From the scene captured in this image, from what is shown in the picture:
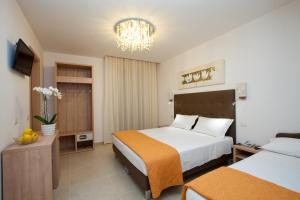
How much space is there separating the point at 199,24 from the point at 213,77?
1.17m

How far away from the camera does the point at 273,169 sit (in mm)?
1475

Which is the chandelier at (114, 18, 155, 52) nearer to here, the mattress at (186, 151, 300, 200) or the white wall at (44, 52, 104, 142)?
the white wall at (44, 52, 104, 142)

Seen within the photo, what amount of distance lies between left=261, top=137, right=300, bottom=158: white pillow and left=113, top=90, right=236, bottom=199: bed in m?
0.73

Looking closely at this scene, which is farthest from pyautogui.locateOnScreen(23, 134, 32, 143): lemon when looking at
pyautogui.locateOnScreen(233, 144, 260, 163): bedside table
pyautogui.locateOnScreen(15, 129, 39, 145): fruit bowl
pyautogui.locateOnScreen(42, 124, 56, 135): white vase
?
pyautogui.locateOnScreen(233, 144, 260, 163): bedside table

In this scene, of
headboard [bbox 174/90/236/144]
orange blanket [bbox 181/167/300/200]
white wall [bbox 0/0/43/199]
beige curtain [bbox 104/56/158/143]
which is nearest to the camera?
orange blanket [bbox 181/167/300/200]

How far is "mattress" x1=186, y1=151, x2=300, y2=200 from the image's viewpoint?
123cm

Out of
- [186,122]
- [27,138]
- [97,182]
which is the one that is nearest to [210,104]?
[186,122]

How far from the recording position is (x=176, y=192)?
2025mm

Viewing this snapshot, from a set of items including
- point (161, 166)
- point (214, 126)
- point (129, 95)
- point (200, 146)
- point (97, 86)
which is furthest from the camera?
point (129, 95)

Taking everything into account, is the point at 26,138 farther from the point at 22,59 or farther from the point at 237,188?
the point at 237,188

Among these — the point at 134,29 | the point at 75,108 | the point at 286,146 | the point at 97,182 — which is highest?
the point at 134,29

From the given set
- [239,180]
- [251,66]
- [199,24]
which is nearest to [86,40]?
[199,24]

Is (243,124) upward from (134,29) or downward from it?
downward

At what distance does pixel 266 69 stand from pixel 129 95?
3.45 m
